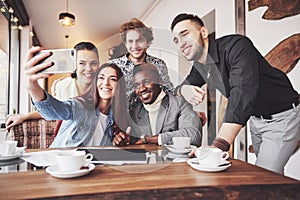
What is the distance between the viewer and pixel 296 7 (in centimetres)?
174

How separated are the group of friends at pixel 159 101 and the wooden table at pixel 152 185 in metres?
0.53

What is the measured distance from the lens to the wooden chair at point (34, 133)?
1742 millimetres

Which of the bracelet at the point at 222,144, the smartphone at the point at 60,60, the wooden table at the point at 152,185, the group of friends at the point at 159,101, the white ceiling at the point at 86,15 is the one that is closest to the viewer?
the wooden table at the point at 152,185

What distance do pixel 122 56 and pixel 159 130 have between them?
44cm

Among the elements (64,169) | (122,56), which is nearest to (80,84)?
(122,56)

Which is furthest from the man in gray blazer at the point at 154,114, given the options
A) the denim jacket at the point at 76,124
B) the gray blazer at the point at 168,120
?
the denim jacket at the point at 76,124

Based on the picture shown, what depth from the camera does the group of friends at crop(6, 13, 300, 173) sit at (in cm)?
144

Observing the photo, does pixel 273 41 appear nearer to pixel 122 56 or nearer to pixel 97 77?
pixel 122 56

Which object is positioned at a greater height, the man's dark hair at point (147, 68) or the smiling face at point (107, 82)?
the man's dark hair at point (147, 68)

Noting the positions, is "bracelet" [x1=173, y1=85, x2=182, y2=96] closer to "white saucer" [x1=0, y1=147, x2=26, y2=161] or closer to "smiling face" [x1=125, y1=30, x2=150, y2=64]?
"smiling face" [x1=125, y1=30, x2=150, y2=64]

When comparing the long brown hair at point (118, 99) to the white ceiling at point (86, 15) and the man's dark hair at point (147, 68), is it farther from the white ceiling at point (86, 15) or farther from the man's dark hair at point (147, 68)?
the white ceiling at point (86, 15)

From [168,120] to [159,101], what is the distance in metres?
0.11

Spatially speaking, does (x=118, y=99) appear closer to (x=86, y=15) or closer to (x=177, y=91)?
(x=177, y=91)

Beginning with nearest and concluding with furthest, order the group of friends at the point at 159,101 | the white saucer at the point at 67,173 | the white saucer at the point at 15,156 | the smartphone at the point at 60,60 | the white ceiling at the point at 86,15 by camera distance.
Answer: the white saucer at the point at 67,173, the smartphone at the point at 60,60, the white saucer at the point at 15,156, the group of friends at the point at 159,101, the white ceiling at the point at 86,15
